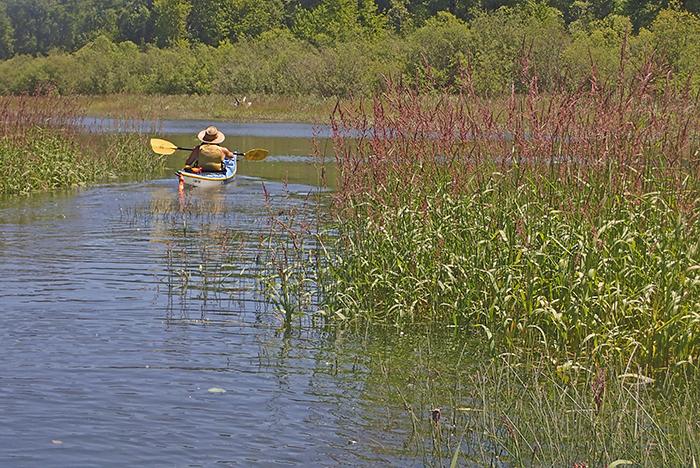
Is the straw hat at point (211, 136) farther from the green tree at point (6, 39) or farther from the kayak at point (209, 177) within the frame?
the green tree at point (6, 39)

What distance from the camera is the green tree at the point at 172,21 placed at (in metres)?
135

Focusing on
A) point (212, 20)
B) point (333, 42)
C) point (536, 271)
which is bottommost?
point (536, 271)

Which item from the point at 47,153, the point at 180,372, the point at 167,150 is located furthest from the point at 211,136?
the point at 180,372

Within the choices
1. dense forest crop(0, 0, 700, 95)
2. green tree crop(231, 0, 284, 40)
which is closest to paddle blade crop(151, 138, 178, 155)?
dense forest crop(0, 0, 700, 95)

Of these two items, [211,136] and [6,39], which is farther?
[6,39]

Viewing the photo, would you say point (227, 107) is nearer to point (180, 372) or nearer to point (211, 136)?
point (211, 136)

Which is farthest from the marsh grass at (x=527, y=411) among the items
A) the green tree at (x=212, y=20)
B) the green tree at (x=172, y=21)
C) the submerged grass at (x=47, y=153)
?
the green tree at (x=172, y=21)

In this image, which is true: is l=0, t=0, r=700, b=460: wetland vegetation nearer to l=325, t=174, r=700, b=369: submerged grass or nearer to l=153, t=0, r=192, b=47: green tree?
l=325, t=174, r=700, b=369: submerged grass

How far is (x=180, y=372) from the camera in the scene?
30.2 feet

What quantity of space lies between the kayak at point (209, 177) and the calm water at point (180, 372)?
7873 mm

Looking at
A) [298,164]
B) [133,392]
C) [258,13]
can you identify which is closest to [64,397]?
[133,392]

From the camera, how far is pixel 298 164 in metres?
32.1

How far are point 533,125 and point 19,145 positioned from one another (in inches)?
588

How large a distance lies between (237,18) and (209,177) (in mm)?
110987
